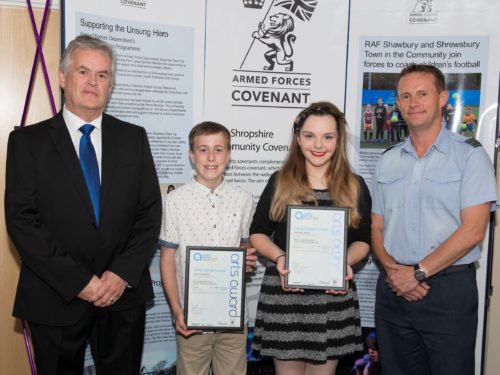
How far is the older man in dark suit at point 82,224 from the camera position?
93.7 inches

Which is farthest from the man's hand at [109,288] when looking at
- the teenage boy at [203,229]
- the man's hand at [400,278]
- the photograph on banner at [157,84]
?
the man's hand at [400,278]

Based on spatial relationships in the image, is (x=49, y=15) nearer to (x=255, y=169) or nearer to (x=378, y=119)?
(x=255, y=169)

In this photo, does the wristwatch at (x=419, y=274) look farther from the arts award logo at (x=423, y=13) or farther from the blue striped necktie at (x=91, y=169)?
the arts award logo at (x=423, y=13)

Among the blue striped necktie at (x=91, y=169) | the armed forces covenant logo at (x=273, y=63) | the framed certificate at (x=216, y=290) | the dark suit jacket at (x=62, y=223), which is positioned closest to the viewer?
the dark suit jacket at (x=62, y=223)

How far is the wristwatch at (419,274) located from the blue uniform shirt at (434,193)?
11cm

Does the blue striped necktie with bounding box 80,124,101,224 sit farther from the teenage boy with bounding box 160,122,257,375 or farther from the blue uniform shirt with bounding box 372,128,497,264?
the blue uniform shirt with bounding box 372,128,497,264

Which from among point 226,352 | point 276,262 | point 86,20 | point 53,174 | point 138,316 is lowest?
point 226,352

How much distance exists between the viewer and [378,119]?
374 cm

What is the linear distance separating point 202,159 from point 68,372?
137 cm

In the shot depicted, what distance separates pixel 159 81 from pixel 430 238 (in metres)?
2.10

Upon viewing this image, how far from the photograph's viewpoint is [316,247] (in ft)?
8.48

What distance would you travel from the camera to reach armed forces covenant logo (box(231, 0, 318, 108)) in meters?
3.61

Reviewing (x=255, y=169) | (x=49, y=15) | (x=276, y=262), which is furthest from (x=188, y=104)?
(x=276, y=262)

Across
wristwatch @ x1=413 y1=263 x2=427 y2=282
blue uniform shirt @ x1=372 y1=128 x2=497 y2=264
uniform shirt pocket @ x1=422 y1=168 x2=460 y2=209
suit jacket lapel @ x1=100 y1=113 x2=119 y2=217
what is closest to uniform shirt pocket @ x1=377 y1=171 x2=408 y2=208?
blue uniform shirt @ x1=372 y1=128 x2=497 y2=264
